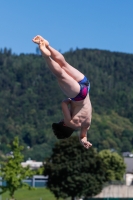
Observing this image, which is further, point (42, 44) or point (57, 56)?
point (57, 56)

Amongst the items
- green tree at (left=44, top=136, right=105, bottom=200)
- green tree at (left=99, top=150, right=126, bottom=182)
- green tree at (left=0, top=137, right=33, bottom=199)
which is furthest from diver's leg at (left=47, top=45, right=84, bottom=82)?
green tree at (left=99, top=150, right=126, bottom=182)

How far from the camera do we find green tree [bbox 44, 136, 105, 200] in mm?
74625

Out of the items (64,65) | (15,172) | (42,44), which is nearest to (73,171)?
(15,172)

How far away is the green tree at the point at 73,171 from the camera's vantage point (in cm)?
7462

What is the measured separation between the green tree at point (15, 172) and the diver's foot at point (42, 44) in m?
54.0

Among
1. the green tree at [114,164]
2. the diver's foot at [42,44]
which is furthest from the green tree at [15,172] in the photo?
the diver's foot at [42,44]

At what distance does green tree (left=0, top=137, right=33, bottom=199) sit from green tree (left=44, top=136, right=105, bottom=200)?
11.2m

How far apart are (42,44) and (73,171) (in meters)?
67.6

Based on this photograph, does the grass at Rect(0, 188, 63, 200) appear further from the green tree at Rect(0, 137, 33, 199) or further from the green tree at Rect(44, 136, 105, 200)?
the green tree at Rect(0, 137, 33, 199)

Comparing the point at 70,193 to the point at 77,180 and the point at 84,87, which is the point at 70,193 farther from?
the point at 84,87

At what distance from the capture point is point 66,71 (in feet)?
29.4

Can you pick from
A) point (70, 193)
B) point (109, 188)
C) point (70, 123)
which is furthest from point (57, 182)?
point (70, 123)

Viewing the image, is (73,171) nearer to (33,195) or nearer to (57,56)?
(33,195)

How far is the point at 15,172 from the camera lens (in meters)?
62.7
